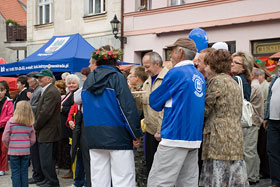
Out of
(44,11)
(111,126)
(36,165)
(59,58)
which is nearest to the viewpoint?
(111,126)

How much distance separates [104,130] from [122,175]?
1.82 ft

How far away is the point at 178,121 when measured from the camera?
407cm

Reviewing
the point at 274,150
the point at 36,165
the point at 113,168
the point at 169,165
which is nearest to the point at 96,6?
the point at 36,165

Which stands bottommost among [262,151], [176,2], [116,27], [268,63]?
[262,151]

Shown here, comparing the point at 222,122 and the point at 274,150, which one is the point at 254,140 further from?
the point at 222,122

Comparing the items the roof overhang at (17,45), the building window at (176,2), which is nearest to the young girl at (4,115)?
the building window at (176,2)

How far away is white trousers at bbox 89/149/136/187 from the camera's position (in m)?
4.75

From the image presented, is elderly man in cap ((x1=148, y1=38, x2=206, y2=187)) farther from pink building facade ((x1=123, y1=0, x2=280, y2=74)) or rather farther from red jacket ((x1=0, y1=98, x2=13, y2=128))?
pink building facade ((x1=123, y1=0, x2=280, y2=74))

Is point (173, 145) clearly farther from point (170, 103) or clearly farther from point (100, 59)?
point (100, 59)

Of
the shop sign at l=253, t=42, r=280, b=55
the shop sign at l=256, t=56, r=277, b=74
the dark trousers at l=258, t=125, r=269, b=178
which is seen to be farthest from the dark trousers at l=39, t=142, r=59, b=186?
the shop sign at l=253, t=42, r=280, b=55

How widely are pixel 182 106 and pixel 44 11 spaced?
18163mm

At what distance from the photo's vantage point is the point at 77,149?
707 centimetres

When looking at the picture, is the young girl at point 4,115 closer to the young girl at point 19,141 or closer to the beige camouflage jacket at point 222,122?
the young girl at point 19,141

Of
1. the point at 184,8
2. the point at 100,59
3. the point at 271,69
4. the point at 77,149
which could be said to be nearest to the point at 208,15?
the point at 184,8
